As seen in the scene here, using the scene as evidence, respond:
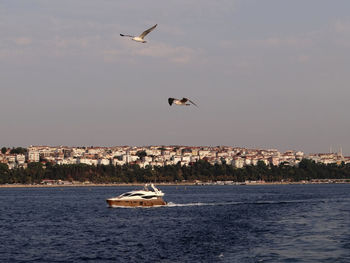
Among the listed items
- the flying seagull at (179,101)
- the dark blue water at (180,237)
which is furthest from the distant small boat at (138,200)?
the flying seagull at (179,101)

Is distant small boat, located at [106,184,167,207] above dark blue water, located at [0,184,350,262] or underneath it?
above

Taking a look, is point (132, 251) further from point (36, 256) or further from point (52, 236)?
point (52, 236)

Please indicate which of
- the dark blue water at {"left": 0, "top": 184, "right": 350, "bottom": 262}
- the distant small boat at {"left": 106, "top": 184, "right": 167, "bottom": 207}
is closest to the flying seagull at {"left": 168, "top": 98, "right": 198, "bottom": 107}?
the dark blue water at {"left": 0, "top": 184, "right": 350, "bottom": 262}

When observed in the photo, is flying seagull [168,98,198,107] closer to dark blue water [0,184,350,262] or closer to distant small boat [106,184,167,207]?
dark blue water [0,184,350,262]

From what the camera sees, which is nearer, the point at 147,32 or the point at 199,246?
the point at 147,32

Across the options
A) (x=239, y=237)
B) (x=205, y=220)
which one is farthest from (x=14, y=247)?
(x=205, y=220)

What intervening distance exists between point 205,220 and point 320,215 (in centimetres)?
1082

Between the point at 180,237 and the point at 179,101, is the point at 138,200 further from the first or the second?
the point at 179,101

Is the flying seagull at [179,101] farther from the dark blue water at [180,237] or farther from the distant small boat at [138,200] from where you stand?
the distant small boat at [138,200]

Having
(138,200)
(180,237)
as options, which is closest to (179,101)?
(180,237)

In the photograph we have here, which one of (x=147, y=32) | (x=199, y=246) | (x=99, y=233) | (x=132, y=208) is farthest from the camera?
(x=132, y=208)

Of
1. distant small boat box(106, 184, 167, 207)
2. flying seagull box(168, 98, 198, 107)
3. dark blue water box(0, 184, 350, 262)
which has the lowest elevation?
dark blue water box(0, 184, 350, 262)

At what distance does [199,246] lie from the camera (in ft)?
137

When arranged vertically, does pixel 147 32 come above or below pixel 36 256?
above
